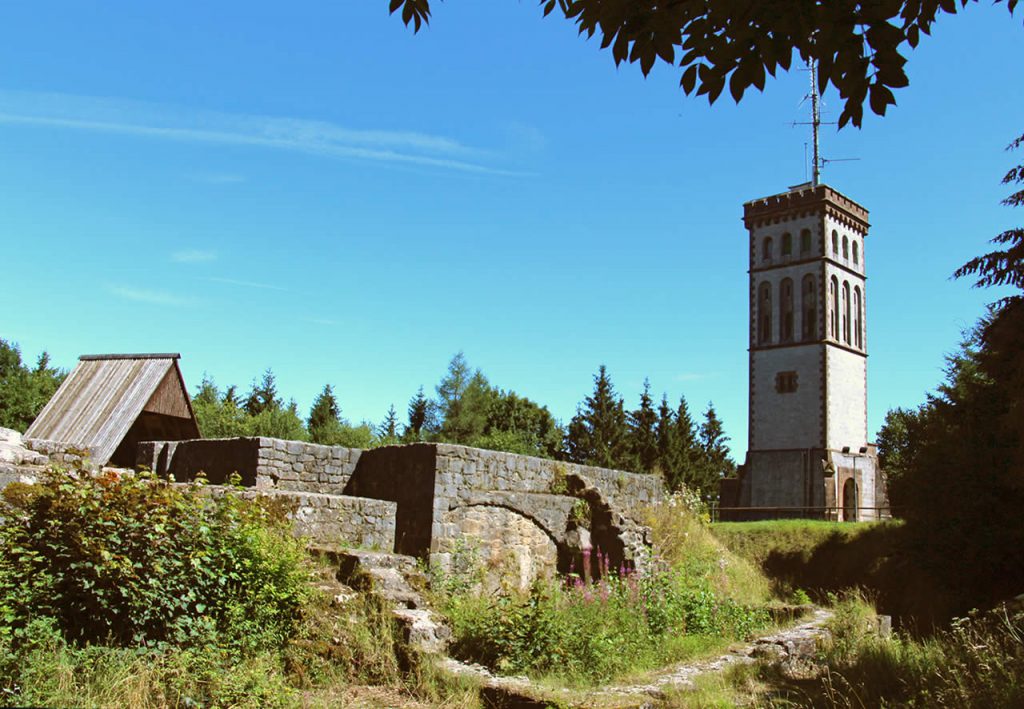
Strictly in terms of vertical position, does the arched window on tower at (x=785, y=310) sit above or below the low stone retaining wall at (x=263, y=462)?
above

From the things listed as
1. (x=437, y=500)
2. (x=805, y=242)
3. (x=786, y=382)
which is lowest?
(x=437, y=500)

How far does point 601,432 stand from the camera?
43969 mm

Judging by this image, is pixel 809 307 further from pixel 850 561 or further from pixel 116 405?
pixel 116 405

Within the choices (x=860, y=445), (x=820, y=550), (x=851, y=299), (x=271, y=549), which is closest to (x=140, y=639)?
(x=271, y=549)

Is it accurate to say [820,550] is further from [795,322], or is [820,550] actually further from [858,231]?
[858,231]

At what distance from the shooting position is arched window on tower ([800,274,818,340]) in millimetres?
41875

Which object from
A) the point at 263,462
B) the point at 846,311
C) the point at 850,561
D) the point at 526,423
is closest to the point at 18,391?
the point at 526,423

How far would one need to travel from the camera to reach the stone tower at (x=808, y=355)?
129 feet

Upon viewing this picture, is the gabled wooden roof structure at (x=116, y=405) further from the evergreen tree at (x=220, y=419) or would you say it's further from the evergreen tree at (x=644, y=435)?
the evergreen tree at (x=644, y=435)

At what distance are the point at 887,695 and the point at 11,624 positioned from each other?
289 inches

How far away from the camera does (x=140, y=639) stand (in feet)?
22.2

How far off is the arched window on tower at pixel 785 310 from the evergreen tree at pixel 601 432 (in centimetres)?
924

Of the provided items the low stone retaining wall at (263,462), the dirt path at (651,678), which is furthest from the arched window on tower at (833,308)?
the low stone retaining wall at (263,462)

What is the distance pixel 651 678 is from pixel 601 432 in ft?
117
